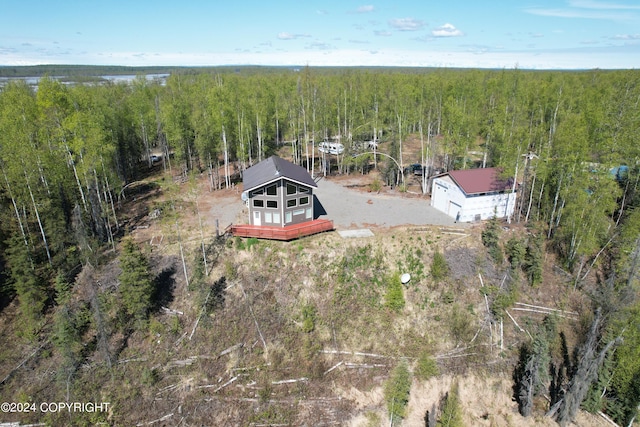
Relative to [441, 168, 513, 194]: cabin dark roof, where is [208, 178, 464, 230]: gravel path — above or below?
below

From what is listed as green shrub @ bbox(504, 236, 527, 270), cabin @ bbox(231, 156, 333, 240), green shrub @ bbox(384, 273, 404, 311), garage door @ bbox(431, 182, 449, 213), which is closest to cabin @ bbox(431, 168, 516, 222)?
garage door @ bbox(431, 182, 449, 213)

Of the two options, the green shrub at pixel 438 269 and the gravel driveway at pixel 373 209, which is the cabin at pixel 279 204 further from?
the green shrub at pixel 438 269

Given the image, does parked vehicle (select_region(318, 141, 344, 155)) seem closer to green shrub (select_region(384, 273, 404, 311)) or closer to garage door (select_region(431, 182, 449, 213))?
garage door (select_region(431, 182, 449, 213))

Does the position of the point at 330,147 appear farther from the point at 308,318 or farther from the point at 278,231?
the point at 308,318

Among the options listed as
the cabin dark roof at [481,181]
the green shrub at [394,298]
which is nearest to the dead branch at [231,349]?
the green shrub at [394,298]

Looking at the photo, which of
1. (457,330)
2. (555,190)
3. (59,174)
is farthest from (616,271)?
(59,174)
